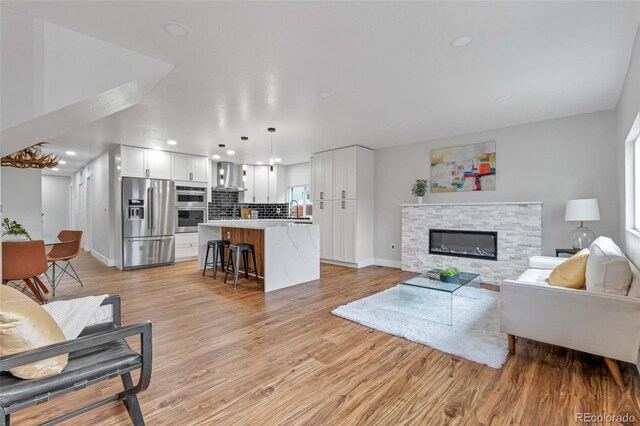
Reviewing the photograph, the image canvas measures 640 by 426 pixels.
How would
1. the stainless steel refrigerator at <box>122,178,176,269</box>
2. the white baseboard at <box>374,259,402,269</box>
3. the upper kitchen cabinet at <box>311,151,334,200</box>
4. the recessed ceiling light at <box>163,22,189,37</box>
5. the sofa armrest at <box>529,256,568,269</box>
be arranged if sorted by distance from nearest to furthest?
the recessed ceiling light at <box>163,22,189,37</box>, the sofa armrest at <box>529,256,568,269</box>, the stainless steel refrigerator at <box>122,178,176,269</box>, the white baseboard at <box>374,259,402,269</box>, the upper kitchen cabinet at <box>311,151,334,200</box>

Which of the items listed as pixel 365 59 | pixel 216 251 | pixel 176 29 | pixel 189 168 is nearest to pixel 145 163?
pixel 189 168

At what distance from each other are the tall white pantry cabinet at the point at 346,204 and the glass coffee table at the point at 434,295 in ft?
6.26

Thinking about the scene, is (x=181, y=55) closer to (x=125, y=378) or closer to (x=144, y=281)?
(x=125, y=378)

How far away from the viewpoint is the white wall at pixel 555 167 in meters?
3.91

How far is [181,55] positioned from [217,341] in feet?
8.28

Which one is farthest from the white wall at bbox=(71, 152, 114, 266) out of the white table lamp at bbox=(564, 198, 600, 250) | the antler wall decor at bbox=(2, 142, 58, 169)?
the white table lamp at bbox=(564, 198, 600, 250)

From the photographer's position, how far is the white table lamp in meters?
3.62

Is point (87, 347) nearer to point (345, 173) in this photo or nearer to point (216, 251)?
point (216, 251)

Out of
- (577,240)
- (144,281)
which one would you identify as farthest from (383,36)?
(144,281)

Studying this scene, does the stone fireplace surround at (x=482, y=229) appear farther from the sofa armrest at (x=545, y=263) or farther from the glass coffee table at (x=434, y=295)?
the sofa armrest at (x=545, y=263)

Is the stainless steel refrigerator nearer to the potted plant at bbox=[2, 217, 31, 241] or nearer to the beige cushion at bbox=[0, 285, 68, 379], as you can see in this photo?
the potted plant at bbox=[2, 217, 31, 241]

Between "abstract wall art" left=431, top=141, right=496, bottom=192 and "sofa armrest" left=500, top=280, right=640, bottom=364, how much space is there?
3.04 metres

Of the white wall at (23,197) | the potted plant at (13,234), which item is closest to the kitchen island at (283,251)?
the potted plant at (13,234)

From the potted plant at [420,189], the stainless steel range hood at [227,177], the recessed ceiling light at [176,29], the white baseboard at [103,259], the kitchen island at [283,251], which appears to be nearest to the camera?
the recessed ceiling light at [176,29]
